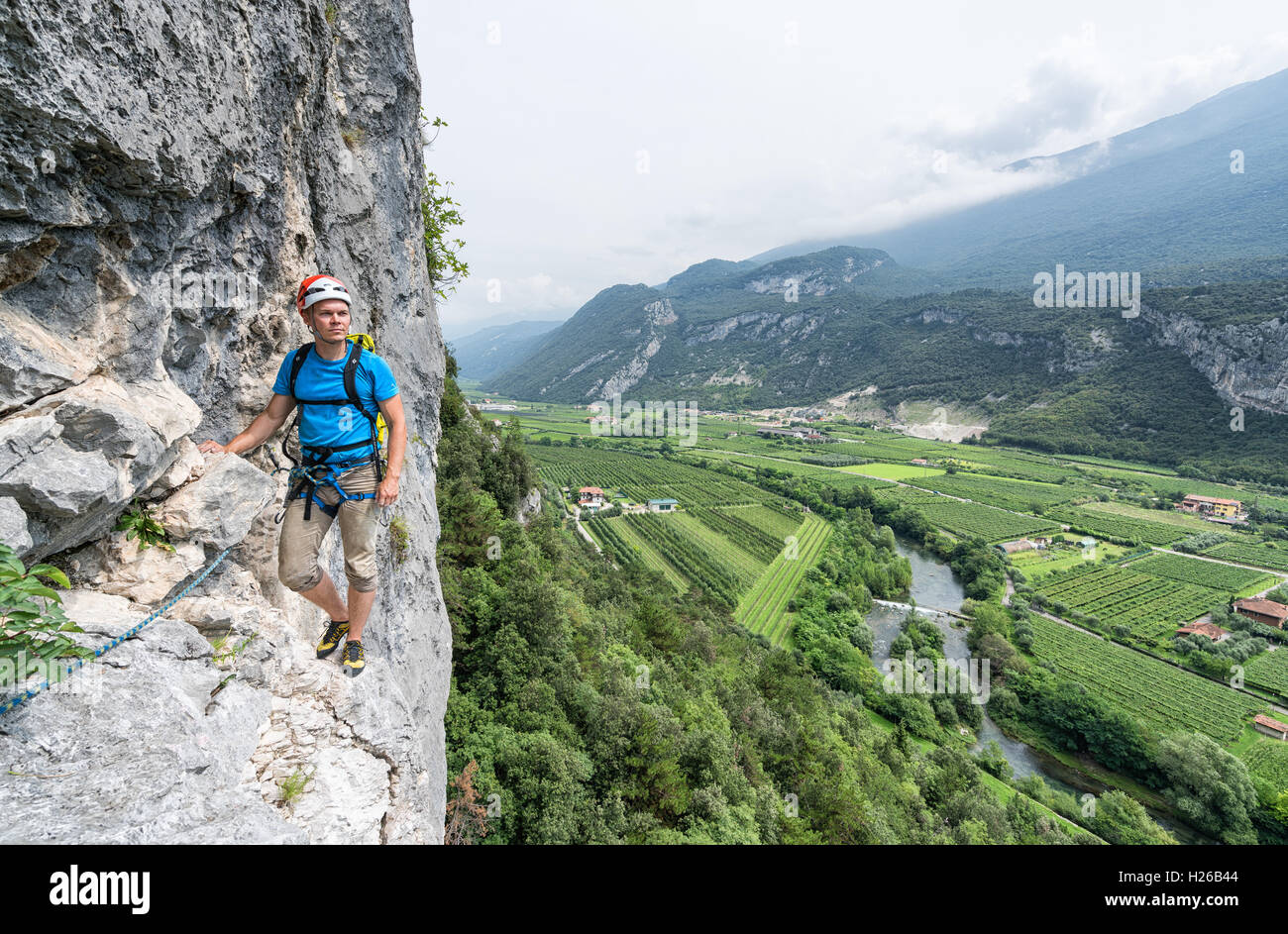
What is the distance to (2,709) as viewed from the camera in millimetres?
2953

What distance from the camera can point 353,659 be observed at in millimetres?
5508

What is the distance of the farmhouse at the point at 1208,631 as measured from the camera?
154 ft

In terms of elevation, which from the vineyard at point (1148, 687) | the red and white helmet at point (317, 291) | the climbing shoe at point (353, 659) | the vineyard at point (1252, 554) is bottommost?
the vineyard at point (1148, 687)

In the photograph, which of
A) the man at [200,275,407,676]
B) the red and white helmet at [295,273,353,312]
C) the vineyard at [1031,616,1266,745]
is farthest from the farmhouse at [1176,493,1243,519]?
the red and white helmet at [295,273,353,312]

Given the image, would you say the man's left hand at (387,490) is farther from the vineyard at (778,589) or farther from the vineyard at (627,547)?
the vineyard at (627,547)

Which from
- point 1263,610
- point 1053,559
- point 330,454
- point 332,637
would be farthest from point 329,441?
point 1053,559

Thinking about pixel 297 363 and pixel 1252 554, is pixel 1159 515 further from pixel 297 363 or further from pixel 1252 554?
pixel 297 363

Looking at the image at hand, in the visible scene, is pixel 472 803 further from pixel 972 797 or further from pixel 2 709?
pixel 972 797

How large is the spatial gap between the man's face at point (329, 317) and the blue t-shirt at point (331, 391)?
0.77ft

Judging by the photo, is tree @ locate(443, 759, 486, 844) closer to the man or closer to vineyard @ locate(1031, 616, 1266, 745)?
the man

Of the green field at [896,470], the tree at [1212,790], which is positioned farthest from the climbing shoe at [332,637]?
the green field at [896,470]

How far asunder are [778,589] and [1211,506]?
75.4 metres
